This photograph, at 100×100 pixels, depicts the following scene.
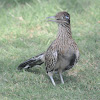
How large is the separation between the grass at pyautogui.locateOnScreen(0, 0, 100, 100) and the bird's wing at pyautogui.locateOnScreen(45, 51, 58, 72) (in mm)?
325

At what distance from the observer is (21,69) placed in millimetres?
6918

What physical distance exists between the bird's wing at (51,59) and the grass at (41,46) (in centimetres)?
33

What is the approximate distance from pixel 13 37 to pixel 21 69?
1922mm

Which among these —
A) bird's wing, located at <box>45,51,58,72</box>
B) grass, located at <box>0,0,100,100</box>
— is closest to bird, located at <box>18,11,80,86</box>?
bird's wing, located at <box>45,51,58,72</box>

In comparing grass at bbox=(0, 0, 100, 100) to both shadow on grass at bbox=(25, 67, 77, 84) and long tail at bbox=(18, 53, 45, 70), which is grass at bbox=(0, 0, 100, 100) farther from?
long tail at bbox=(18, 53, 45, 70)

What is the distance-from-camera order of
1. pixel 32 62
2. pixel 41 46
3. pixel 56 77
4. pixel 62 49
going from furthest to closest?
pixel 41 46, pixel 56 77, pixel 32 62, pixel 62 49

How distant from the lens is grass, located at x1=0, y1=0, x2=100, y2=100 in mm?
5996

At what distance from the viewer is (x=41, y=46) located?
8195mm

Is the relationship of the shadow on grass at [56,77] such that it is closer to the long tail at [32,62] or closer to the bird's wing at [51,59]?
the long tail at [32,62]

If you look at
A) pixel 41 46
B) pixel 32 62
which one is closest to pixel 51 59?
pixel 32 62

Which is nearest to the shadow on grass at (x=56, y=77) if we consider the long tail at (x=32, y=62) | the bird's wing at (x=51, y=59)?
the long tail at (x=32, y=62)

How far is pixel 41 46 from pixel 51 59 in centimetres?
202

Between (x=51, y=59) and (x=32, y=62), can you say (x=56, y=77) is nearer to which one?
(x=32, y=62)

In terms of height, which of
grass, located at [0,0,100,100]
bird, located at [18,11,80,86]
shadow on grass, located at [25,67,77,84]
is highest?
bird, located at [18,11,80,86]
